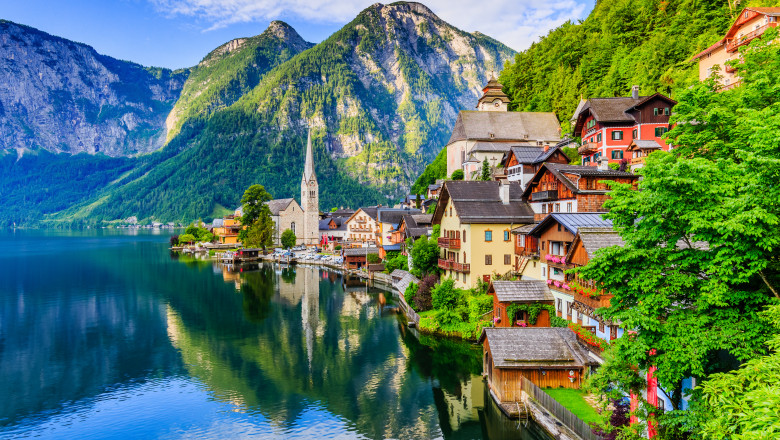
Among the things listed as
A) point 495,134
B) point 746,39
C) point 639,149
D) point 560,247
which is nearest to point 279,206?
point 495,134

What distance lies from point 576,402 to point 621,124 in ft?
119

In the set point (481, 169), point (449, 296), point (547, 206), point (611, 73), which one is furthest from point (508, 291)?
point (611, 73)

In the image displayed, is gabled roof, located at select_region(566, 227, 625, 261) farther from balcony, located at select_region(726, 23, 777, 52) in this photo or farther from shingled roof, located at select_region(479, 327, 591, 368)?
balcony, located at select_region(726, 23, 777, 52)

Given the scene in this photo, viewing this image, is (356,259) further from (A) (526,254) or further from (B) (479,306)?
(A) (526,254)

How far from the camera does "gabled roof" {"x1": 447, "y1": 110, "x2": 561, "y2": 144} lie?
261ft

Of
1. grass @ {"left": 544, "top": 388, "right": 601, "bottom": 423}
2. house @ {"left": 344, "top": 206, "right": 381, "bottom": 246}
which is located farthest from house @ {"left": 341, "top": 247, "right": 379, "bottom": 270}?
grass @ {"left": 544, "top": 388, "right": 601, "bottom": 423}

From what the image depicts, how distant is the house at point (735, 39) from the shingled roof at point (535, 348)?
109 ft

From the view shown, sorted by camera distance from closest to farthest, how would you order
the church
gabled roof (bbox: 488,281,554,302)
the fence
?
the fence < gabled roof (bbox: 488,281,554,302) < the church

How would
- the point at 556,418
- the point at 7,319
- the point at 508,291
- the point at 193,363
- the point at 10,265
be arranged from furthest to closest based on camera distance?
1. the point at 10,265
2. the point at 7,319
3. the point at 193,363
4. the point at 508,291
5. the point at 556,418

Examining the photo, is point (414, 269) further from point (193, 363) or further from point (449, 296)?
point (193, 363)

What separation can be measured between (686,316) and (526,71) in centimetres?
9573

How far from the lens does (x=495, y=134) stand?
80.4 metres

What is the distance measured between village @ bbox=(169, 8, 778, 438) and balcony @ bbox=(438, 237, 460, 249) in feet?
0.88

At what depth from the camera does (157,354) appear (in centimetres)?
3959
